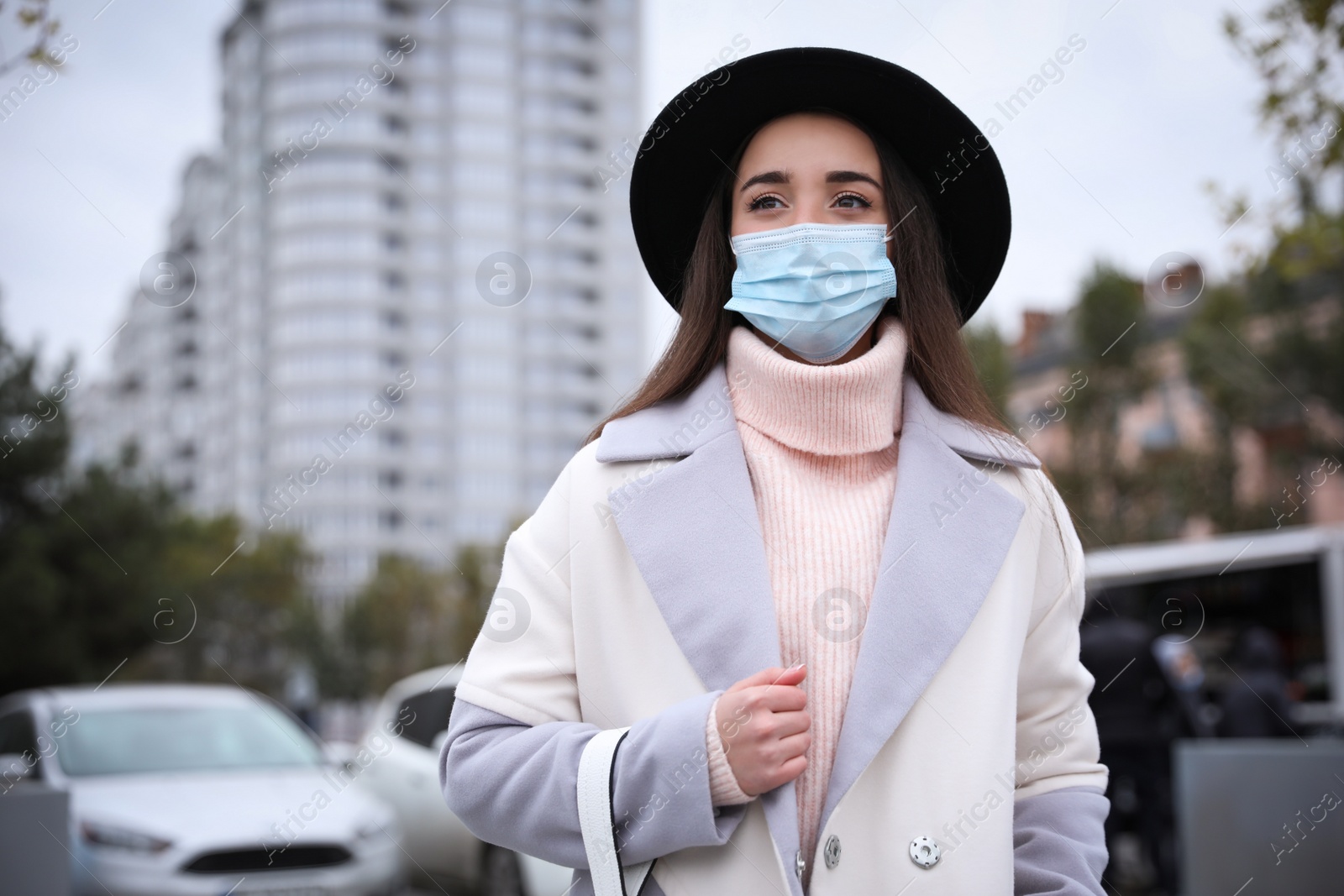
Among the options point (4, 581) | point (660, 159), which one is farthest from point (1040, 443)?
point (660, 159)

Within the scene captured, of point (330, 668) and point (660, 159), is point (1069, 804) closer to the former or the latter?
point (660, 159)

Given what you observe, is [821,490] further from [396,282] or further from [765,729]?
[396,282]

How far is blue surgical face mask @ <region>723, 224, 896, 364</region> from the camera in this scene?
2.04 meters

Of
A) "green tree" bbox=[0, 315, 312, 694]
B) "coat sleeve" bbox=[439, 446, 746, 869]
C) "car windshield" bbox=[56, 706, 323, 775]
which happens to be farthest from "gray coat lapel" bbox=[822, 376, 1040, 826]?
"green tree" bbox=[0, 315, 312, 694]

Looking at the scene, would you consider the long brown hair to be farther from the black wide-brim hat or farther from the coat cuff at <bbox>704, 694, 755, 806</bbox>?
the coat cuff at <bbox>704, 694, 755, 806</bbox>

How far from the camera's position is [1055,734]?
6.48 ft

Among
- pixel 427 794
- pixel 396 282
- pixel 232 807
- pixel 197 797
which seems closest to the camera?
pixel 232 807

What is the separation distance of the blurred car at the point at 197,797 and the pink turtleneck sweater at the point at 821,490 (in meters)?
5.19

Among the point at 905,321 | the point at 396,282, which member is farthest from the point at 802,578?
the point at 396,282

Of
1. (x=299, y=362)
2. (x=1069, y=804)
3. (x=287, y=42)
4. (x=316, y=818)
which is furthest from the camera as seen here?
(x=287, y=42)

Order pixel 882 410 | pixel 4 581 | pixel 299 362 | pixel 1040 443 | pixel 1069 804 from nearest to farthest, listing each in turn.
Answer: pixel 1069 804, pixel 882 410, pixel 4 581, pixel 1040 443, pixel 299 362

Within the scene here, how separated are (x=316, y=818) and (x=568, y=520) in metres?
5.58

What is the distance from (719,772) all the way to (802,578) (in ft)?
1.23

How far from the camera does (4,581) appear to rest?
19141 millimetres
